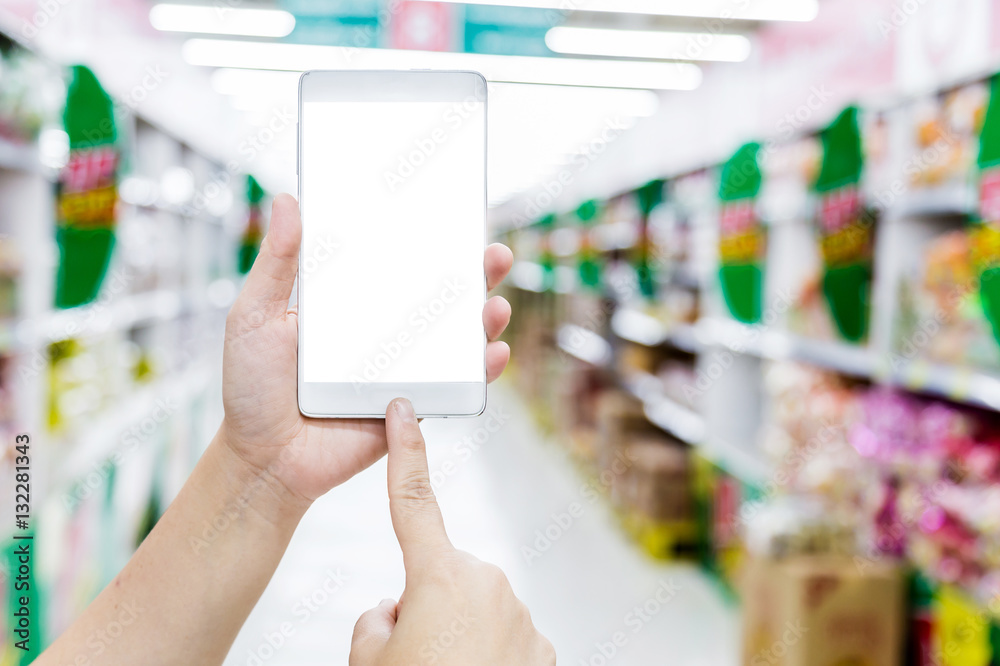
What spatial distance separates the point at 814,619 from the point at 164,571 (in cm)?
183

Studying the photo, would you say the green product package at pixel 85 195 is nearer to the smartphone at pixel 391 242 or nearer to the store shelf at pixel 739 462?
the smartphone at pixel 391 242

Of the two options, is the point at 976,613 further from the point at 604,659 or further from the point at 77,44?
the point at 77,44

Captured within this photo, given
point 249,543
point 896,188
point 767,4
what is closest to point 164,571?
point 249,543

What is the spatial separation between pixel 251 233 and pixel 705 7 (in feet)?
15.4

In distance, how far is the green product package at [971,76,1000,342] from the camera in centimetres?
183

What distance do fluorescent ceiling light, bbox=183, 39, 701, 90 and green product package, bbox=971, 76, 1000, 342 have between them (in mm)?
2954

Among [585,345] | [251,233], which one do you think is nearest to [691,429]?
[585,345]

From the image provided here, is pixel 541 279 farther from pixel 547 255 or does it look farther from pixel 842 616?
pixel 842 616

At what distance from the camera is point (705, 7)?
3.70m

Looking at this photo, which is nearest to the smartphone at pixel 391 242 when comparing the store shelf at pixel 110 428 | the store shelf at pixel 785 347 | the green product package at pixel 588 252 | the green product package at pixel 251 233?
the store shelf at pixel 785 347

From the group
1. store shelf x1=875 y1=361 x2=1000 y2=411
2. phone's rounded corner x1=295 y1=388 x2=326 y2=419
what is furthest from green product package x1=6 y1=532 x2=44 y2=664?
store shelf x1=875 y1=361 x2=1000 y2=411

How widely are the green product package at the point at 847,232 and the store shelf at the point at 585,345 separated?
10.9ft

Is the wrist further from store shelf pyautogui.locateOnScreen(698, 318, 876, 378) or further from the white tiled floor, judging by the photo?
the white tiled floor

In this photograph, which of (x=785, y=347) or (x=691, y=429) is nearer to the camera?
(x=785, y=347)
